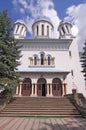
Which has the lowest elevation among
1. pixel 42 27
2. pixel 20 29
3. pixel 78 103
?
pixel 78 103

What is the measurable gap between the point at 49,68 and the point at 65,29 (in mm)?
10137

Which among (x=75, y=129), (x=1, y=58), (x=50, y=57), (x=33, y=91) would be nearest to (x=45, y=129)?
(x=75, y=129)

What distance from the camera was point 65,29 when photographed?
31.3 metres

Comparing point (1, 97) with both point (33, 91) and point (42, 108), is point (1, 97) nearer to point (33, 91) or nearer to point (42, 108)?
point (42, 108)

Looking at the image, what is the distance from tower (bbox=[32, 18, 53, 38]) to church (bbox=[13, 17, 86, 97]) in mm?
3618

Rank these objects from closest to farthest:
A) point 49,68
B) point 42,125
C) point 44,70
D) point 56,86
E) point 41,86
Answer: point 42,125 < point 56,86 < point 41,86 < point 44,70 < point 49,68

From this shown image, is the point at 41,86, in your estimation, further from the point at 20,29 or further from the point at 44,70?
the point at 20,29

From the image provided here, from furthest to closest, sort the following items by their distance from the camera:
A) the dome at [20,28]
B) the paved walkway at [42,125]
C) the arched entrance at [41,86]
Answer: the dome at [20,28], the arched entrance at [41,86], the paved walkway at [42,125]

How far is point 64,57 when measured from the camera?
2594 centimetres

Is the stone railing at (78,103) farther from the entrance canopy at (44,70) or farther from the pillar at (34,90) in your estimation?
the pillar at (34,90)

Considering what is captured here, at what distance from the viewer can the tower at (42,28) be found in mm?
31500

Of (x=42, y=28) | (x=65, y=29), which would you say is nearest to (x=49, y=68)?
(x=65, y=29)

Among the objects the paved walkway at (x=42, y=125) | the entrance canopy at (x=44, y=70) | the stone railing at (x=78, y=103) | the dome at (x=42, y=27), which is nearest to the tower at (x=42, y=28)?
the dome at (x=42, y=27)

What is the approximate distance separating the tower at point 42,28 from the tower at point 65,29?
6.91 feet
